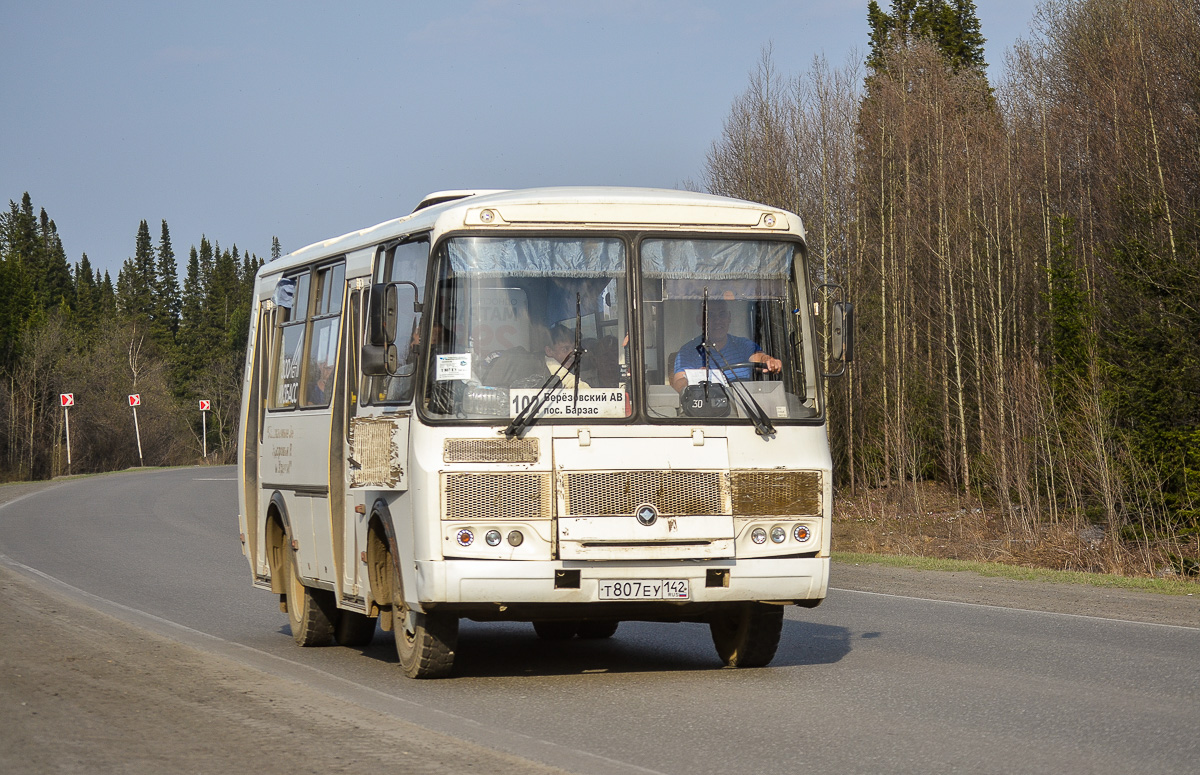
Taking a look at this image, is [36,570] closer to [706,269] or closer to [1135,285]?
[706,269]

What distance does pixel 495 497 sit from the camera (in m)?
8.77

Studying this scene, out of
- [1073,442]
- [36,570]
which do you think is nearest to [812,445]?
[36,570]

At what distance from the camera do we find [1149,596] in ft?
49.8

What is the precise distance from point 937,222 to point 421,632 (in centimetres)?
3750

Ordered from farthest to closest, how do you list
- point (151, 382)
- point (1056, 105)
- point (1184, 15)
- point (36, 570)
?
point (151, 382) → point (1056, 105) → point (1184, 15) → point (36, 570)

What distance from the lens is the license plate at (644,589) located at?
28.8 ft

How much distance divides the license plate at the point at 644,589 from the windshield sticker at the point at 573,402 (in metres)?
1.04

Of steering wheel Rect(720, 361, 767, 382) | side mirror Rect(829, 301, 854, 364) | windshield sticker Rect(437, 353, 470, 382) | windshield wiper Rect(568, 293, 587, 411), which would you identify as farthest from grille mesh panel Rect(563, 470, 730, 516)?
side mirror Rect(829, 301, 854, 364)

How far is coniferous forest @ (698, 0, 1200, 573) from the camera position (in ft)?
91.6

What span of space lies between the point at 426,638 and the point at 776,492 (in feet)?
8.03

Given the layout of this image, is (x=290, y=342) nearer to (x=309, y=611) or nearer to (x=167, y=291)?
(x=309, y=611)

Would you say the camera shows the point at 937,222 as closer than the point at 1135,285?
No

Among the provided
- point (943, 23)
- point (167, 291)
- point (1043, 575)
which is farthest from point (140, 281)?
point (1043, 575)

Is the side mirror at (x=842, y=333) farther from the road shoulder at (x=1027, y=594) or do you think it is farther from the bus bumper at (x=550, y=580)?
the road shoulder at (x=1027, y=594)
